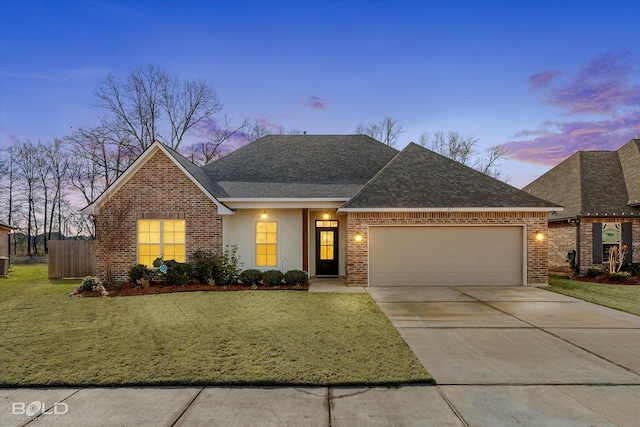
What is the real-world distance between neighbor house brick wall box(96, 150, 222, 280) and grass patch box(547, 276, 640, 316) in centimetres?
1133

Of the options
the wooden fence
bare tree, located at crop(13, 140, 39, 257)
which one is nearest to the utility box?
the wooden fence

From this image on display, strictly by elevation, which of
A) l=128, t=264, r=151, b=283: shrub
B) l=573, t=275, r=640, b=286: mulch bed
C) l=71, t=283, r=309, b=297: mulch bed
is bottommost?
l=573, t=275, r=640, b=286: mulch bed

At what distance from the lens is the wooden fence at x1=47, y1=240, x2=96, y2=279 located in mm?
14562

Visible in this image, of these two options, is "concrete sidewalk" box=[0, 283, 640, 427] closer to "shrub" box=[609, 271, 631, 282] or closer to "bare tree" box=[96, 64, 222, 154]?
"shrub" box=[609, 271, 631, 282]

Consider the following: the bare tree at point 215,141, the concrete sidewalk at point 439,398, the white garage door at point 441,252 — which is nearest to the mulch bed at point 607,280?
the white garage door at point 441,252

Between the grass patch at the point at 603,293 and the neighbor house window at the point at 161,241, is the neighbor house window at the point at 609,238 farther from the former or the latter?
the neighbor house window at the point at 161,241

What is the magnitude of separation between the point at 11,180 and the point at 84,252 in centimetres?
2400

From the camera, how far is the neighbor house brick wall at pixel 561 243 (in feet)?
48.8

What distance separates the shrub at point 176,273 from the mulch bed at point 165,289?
17 cm

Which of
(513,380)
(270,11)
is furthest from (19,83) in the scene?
(513,380)

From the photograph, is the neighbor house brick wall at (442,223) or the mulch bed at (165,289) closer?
the mulch bed at (165,289)

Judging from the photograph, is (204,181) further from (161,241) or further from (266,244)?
(266,244)

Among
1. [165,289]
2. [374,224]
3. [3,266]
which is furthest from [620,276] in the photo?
[3,266]

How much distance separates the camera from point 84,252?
1476 centimetres
